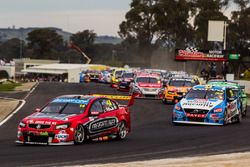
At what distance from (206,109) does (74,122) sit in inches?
313

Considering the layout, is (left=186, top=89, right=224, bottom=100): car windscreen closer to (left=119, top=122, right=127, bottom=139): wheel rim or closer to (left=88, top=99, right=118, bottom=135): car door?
(left=119, top=122, right=127, bottom=139): wheel rim

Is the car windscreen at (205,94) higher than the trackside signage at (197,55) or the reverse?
the reverse

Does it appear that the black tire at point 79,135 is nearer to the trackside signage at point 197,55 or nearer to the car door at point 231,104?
the car door at point 231,104

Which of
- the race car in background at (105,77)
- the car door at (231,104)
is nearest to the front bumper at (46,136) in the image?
the car door at (231,104)

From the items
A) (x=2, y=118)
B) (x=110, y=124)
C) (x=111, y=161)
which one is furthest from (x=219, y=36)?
(x=111, y=161)

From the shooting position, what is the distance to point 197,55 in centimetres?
5641

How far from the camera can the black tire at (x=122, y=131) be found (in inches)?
720

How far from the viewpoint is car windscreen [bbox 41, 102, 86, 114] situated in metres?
17.1

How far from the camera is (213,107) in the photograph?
23375 millimetres

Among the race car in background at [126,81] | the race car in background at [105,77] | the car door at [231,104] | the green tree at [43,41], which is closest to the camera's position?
the car door at [231,104]

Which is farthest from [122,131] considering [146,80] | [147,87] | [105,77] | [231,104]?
[105,77]

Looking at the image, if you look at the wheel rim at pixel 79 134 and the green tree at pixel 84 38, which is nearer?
the wheel rim at pixel 79 134

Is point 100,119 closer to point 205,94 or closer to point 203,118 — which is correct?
point 203,118

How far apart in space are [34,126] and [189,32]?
87680 millimetres
